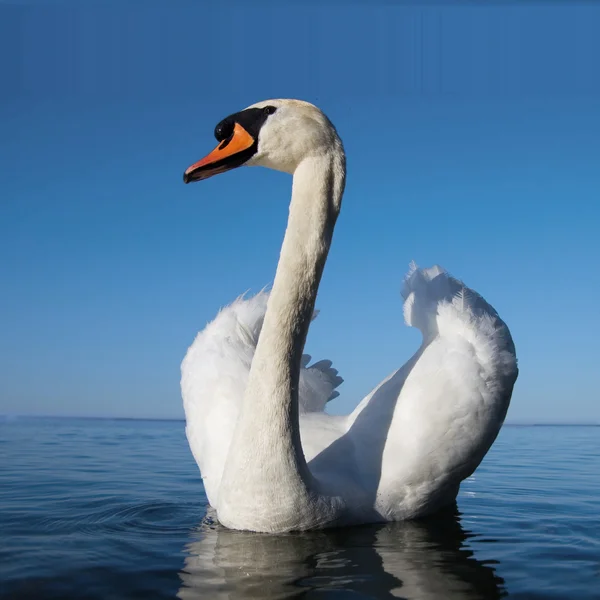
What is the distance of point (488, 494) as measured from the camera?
28.2ft

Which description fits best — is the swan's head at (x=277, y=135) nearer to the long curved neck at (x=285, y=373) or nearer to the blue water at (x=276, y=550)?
the long curved neck at (x=285, y=373)

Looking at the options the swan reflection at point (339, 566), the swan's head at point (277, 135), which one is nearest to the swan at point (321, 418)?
the swan's head at point (277, 135)

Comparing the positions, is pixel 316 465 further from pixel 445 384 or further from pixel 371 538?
pixel 445 384

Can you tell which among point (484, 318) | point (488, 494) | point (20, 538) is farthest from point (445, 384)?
point (20, 538)

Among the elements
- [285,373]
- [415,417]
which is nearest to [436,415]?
[415,417]

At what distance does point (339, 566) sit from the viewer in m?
4.96

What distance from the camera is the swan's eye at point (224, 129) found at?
5.92 m

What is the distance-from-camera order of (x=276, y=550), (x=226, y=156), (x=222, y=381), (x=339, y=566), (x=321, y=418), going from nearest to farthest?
(x=339, y=566)
(x=276, y=550)
(x=226, y=156)
(x=321, y=418)
(x=222, y=381)

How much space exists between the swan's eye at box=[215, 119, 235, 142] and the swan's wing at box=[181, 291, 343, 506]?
2478 millimetres

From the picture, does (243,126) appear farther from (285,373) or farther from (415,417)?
(415,417)

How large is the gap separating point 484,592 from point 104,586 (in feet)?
7.06

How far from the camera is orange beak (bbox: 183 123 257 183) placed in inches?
222

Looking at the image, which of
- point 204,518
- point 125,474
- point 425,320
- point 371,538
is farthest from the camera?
point 125,474

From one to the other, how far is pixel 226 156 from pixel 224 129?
278mm
